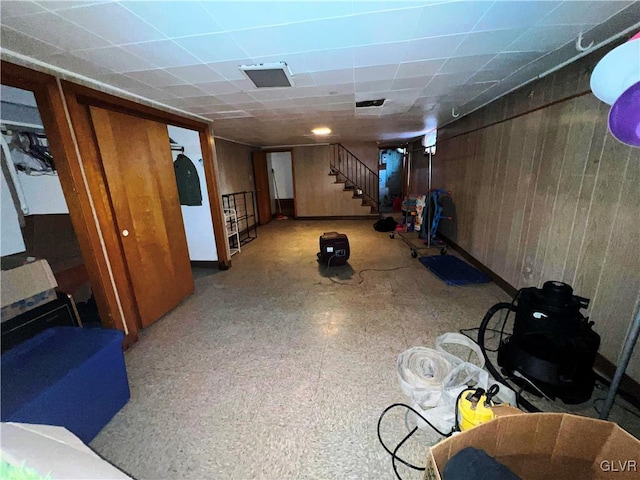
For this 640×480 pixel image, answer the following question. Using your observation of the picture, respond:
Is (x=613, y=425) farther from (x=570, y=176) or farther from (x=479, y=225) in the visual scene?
(x=479, y=225)

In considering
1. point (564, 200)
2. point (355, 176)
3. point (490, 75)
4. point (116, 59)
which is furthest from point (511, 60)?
point (355, 176)

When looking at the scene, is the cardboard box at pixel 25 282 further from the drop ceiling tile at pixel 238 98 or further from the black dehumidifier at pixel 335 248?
the black dehumidifier at pixel 335 248

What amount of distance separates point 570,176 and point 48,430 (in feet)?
12.1

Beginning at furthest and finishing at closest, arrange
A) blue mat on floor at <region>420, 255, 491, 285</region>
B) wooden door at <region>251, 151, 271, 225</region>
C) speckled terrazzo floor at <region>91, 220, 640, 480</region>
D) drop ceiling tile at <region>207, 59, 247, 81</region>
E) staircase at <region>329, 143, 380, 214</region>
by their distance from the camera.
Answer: staircase at <region>329, 143, 380, 214</region>, wooden door at <region>251, 151, 271, 225</region>, blue mat on floor at <region>420, 255, 491, 285</region>, drop ceiling tile at <region>207, 59, 247, 81</region>, speckled terrazzo floor at <region>91, 220, 640, 480</region>

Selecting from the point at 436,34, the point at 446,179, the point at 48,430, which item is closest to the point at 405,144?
the point at 446,179

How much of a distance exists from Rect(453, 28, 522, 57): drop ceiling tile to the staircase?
5.88 meters

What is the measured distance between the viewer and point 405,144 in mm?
8148

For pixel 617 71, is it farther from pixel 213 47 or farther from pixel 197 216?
pixel 197 216

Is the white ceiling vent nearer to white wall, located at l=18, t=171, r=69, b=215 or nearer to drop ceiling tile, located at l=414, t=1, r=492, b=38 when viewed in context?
drop ceiling tile, located at l=414, t=1, r=492, b=38

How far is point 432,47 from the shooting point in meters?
1.77

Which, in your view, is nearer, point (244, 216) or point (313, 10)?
point (313, 10)

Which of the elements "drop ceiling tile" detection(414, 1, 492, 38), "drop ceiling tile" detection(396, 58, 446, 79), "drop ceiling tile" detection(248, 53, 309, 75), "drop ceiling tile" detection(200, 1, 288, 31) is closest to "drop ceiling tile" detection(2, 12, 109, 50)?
"drop ceiling tile" detection(200, 1, 288, 31)

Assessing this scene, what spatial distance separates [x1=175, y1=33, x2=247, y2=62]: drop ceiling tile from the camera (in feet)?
5.08

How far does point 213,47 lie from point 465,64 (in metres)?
1.99
